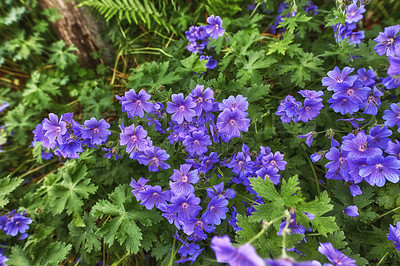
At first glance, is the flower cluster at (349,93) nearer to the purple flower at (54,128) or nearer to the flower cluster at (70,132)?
the flower cluster at (70,132)

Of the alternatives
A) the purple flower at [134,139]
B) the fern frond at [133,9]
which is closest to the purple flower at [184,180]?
the purple flower at [134,139]

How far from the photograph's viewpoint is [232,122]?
1669mm

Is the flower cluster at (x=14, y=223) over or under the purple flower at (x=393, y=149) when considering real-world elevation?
under

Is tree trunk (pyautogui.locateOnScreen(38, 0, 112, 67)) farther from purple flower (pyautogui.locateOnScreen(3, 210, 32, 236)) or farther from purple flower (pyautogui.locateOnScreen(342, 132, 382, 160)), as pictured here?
purple flower (pyautogui.locateOnScreen(342, 132, 382, 160))

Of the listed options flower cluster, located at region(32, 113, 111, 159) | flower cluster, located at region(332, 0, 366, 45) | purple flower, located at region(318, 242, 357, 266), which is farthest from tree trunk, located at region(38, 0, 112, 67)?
purple flower, located at region(318, 242, 357, 266)

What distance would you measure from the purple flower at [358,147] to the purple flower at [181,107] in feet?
3.30

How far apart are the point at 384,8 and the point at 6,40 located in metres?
4.95

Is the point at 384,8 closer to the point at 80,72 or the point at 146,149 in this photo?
the point at 146,149

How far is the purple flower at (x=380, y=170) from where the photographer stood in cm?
158

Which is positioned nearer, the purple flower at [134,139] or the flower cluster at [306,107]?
the purple flower at [134,139]

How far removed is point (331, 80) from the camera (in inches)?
74.0

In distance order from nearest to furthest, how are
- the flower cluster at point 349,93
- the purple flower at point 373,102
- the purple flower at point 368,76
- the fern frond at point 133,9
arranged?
the flower cluster at point 349,93, the purple flower at point 373,102, the purple flower at point 368,76, the fern frond at point 133,9

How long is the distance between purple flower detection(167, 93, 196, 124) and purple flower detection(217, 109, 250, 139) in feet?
0.66

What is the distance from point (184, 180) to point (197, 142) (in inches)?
11.0
